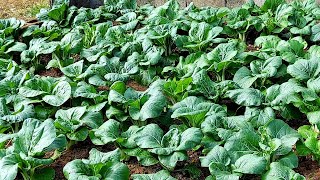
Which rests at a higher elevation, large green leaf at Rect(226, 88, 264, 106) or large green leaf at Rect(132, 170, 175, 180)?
large green leaf at Rect(226, 88, 264, 106)

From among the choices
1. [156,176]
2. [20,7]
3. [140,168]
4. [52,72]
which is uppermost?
[156,176]

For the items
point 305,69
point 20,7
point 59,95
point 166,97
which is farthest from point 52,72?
point 20,7

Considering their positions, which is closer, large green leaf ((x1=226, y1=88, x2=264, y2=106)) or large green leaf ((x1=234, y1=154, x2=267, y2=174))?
large green leaf ((x1=234, y1=154, x2=267, y2=174))

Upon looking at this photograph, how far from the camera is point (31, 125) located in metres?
3.33

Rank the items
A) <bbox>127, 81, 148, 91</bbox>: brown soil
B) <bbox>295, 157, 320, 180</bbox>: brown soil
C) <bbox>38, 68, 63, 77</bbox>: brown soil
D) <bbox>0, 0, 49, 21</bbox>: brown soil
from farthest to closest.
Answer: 1. <bbox>0, 0, 49, 21</bbox>: brown soil
2. <bbox>38, 68, 63, 77</bbox>: brown soil
3. <bbox>127, 81, 148, 91</bbox>: brown soil
4. <bbox>295, 157, 320, 180</bbox>: brown soil

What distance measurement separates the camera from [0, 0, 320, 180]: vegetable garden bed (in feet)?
10.4

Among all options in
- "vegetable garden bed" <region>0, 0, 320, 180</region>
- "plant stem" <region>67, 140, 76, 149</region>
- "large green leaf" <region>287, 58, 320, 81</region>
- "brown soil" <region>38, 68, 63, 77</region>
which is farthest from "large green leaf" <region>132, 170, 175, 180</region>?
"brown soil" <region>38, 68, 63, 77</region>

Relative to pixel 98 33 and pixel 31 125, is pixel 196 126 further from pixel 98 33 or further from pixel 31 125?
pixel 98 33

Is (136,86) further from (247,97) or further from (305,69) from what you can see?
(305,69)

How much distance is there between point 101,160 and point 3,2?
223 inches

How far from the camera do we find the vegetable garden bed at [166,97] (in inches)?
124

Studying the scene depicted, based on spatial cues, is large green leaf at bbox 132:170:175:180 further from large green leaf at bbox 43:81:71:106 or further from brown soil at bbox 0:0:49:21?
brown soil at bbox 0:0:49:21

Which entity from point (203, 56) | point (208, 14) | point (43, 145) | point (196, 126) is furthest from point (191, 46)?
point (43, 145)

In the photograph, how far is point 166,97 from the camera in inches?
157
